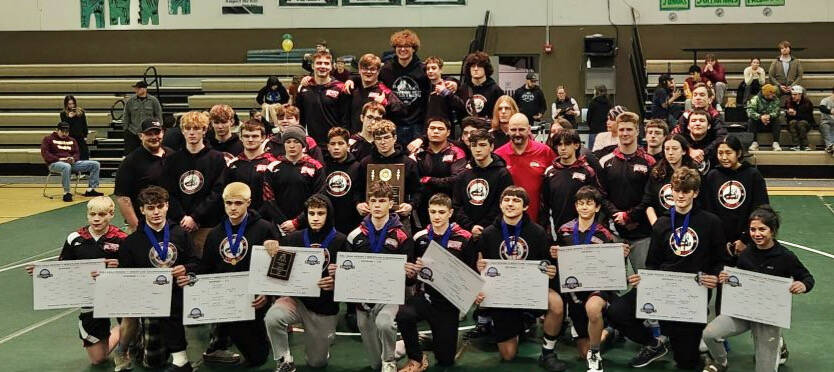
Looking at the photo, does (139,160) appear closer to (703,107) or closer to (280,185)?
(280,185)

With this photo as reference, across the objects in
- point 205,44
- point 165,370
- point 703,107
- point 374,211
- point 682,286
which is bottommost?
point 165,370

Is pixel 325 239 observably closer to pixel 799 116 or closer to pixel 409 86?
pixel 409 86

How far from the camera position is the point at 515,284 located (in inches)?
289

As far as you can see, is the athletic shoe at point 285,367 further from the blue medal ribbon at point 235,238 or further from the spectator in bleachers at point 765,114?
the spectator in bleachers at point 765,114

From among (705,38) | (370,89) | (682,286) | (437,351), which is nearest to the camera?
(682,286)

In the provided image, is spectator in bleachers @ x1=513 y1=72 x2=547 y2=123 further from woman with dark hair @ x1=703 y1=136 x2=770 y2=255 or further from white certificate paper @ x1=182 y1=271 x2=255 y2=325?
white certificate paper @ x1=182 y1=271 x2=255 y2=325

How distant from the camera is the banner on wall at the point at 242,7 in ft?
77.8

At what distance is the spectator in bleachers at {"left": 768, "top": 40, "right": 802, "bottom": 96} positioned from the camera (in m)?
20.4

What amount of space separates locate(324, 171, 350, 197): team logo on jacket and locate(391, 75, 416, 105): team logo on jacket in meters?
1.66

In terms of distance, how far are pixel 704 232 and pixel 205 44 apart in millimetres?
18962

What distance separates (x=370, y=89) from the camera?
967cm

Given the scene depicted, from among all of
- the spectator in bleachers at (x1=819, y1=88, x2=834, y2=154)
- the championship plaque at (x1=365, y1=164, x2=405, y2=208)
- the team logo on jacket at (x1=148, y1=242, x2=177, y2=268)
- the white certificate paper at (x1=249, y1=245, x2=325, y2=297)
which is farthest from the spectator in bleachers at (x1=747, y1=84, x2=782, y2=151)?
the team logo on jacket at (x1=148, y1=242, x2=177, y2=268)

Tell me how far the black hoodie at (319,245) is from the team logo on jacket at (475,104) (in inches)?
106

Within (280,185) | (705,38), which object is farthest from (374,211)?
(705,38)
